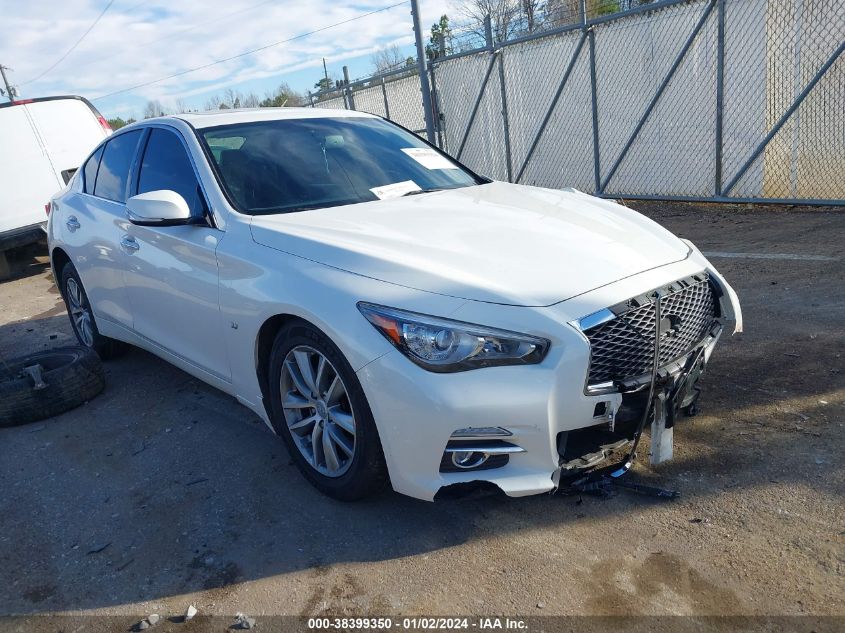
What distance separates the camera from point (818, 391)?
362 cm

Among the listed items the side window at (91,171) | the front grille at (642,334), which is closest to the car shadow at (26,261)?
the side window at (91,171)

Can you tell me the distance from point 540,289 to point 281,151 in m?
1.95

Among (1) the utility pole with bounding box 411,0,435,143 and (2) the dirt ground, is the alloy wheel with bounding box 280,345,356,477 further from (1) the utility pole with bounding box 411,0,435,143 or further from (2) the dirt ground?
(1) the utility pole with bounding box 411,0,435,143

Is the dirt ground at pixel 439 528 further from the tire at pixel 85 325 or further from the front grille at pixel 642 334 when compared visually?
the tire at pixel 85 325

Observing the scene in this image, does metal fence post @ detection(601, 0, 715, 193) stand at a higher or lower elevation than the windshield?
lower

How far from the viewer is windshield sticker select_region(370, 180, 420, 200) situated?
3.80 m

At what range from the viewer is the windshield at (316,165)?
3.64 m

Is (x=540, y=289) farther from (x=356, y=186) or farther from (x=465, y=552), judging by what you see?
(x=356, y=186)

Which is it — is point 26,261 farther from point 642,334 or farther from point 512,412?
point 642,334

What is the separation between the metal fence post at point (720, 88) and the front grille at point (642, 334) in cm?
620

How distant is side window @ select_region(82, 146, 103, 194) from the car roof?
93 centimetres

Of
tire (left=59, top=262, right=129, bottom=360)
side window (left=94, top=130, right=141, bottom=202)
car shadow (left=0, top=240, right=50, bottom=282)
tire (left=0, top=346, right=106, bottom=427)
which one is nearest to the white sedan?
side window (left=94, top=130, right=141, bottom=202)

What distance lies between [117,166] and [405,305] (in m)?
3.12

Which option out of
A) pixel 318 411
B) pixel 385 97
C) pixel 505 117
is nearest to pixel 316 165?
pixel 318 411
